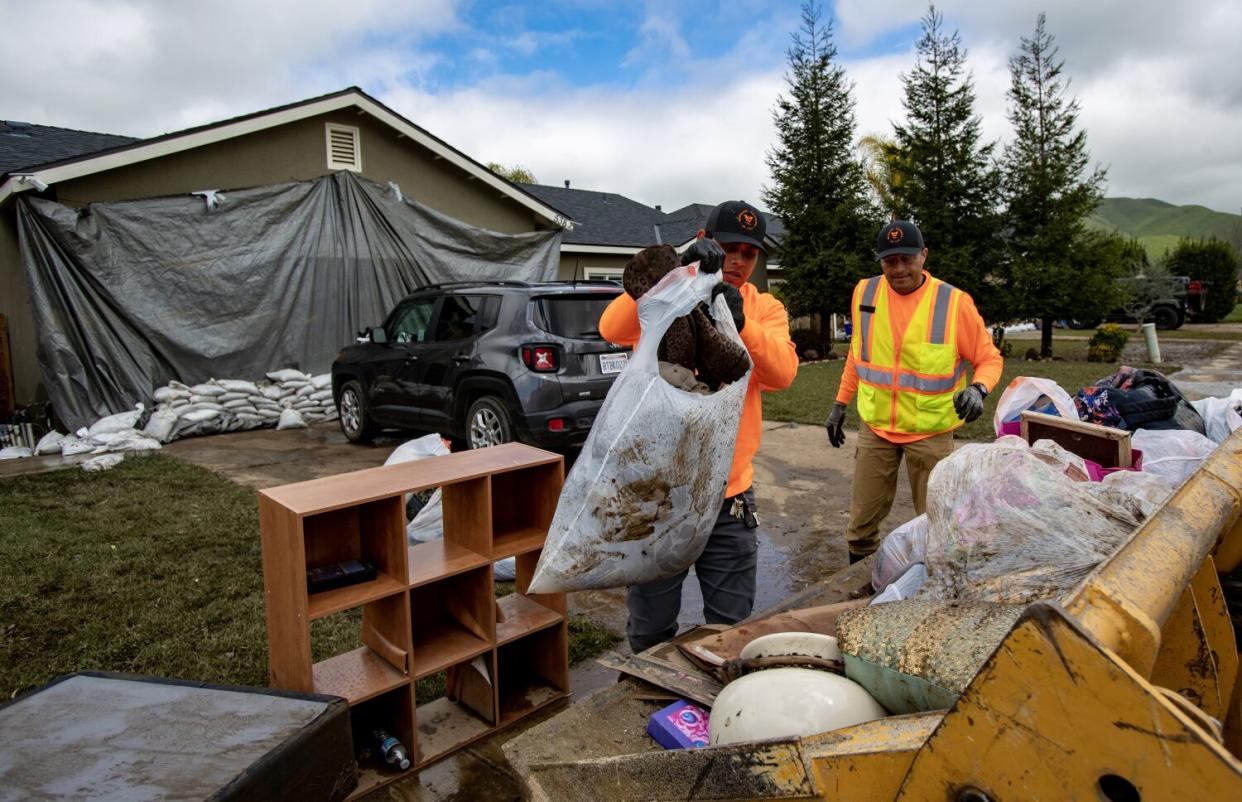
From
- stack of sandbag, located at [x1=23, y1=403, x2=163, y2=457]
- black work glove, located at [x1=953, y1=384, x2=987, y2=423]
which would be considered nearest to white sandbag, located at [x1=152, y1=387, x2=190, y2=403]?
stack of sandbag, located at [x1=23, y1=403, x2=163, y2=457]

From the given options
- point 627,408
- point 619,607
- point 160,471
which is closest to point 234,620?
point 619,607

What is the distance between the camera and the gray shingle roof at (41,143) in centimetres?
1028

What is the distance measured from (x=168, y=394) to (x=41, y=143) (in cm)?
488

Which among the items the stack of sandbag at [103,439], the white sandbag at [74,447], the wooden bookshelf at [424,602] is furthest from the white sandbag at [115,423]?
the wooden bookshelf at [424,602]

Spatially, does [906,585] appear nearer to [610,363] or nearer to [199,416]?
[610,363]

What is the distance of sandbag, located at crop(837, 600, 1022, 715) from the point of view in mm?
1371

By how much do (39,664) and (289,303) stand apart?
8.26 metres

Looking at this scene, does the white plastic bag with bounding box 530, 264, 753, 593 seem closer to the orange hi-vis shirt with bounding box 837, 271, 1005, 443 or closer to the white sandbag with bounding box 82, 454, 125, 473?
the orange hi-vis shirt with bounding box 837, 271, 1005, 443

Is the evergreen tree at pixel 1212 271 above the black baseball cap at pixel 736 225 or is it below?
above

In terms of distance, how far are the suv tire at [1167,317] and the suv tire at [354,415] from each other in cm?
2842

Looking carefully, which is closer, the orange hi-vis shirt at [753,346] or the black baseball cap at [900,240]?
the orange hi-vis shirt at [753,346]

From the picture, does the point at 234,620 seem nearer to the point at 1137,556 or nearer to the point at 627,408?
the point at 627,408

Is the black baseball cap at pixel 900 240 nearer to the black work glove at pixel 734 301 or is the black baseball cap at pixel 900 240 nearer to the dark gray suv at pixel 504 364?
the black work glove at pixel 734 301

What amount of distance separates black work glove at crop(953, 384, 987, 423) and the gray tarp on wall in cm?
822
